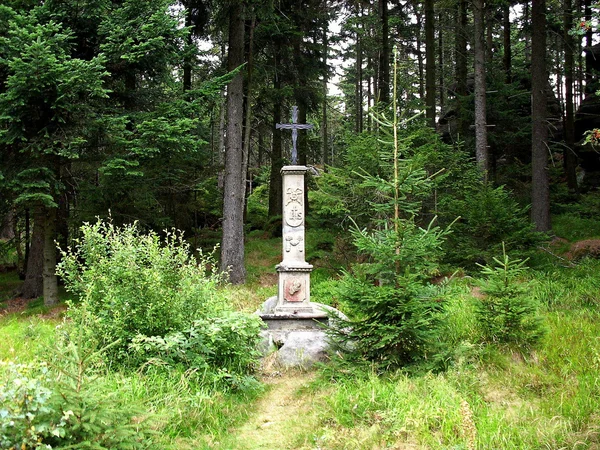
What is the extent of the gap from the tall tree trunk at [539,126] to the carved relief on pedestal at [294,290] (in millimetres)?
7797

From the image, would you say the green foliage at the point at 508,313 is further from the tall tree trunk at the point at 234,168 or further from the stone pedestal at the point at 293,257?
the tall tree trunk at the point at 234,168

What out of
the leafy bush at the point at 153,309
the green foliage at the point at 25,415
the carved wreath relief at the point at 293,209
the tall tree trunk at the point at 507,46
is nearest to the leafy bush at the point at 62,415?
the green foliage at the point at 25,415

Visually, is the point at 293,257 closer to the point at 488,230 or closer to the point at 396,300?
the point at 396,300

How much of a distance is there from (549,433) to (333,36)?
19.6m

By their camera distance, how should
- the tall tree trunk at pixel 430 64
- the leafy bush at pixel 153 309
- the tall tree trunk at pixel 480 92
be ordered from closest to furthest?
the leafy bush at pixel 153 309
the tall tree trunk at pixel 480 92
the tall tree trunk at pixel 430 64

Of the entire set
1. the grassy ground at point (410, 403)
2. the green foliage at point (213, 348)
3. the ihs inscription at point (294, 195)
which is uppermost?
the ihs inscription at point (294, 195)

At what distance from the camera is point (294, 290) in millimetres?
8406

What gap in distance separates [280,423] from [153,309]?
200 cm

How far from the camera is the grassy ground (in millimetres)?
4102

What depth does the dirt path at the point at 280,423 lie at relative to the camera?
14.1ft

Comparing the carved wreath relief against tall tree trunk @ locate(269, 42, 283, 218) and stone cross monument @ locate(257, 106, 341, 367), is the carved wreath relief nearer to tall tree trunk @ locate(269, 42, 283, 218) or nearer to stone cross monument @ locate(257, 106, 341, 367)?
stone cross monument @ locate(257, 106, 341, 367)

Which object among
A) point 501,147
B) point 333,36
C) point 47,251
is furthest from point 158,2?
point 501,147

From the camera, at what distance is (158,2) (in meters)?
10.4

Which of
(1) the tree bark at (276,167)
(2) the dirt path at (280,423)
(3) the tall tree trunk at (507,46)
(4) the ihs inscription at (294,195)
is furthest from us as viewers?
(3) the tall tree trunk at (507,46)
